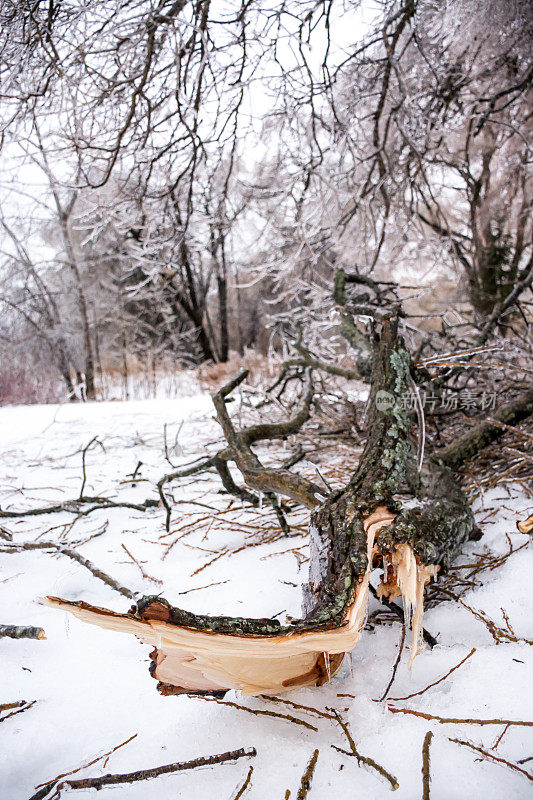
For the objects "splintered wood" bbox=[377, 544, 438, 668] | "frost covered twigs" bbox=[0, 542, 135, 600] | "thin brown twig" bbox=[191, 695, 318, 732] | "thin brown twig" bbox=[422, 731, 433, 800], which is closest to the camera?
"thin brown twig" bbox=[422, 731, 433, 800]

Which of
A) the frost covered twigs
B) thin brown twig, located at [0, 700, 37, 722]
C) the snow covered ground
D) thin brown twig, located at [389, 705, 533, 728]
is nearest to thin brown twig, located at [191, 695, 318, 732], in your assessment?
the snow covered ground

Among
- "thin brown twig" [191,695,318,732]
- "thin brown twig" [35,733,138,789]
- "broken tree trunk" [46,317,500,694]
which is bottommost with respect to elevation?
"thin brown twig" [35,733,138,789]

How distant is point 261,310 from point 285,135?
11.1 m

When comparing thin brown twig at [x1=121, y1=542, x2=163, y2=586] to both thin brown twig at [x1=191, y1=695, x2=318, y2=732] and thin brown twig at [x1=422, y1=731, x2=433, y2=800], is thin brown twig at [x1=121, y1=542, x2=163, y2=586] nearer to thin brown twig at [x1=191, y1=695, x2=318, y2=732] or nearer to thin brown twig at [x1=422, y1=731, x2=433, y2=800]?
thin brown twig at [x1=191, y1=695, x2=318, y2=732]

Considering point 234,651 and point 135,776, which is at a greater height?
point 234,651

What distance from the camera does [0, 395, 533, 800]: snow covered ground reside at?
55 centimetres

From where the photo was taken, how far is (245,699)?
67 cm

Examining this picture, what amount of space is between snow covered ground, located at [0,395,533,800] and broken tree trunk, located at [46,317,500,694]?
0.06 m

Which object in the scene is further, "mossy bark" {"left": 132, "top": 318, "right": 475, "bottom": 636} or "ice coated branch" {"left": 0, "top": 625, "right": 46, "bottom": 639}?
"ice coated branch" {"left": 0, "top": 625, "right": 46, "bottom": 639}

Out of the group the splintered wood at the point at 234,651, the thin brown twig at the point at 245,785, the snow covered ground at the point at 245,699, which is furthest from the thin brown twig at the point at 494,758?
the thin brown twig at the point at 245,785

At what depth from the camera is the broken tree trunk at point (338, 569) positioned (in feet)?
1.84

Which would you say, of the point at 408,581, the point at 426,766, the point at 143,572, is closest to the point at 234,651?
the point at 426,766

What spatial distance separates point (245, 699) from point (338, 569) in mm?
231

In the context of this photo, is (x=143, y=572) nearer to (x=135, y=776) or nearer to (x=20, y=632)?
Result: (x=20, y=632)
